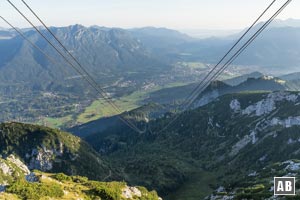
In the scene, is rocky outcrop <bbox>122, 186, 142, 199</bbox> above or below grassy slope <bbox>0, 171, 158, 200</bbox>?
below

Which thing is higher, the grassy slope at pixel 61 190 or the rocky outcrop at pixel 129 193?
the grassy slope at pixel 61 190

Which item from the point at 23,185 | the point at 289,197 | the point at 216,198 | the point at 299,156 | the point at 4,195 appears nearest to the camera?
the point at 289,197

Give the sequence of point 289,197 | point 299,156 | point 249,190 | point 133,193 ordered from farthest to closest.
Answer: point 299,156 < point 133,193 < point 249,190 < point 289,197

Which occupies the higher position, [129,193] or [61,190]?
Result: [61,190]

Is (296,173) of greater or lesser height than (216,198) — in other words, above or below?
above

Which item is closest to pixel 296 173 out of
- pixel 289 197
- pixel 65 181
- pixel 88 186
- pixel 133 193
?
pixel 289 197

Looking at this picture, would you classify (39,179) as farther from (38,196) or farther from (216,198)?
(216,198)

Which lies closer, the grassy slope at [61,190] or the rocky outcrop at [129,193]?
the grassy slope at [61,190]

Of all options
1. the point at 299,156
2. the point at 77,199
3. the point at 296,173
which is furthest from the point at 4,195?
the point at 299,156

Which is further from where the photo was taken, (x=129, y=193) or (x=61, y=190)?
(x=129, y=193)

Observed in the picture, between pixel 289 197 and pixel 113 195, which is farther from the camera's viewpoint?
pixel 113 195

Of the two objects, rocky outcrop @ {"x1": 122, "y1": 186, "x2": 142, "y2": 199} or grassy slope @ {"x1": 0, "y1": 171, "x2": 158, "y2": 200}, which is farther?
rocky outcrop @ {"x1": 122, "y1": 186, "x2": 142, "y2": 199}
